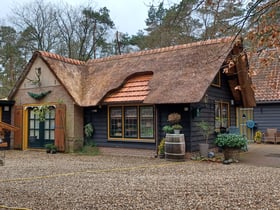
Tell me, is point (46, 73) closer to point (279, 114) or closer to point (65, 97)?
point (65, 97)

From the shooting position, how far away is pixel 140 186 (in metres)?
5.78

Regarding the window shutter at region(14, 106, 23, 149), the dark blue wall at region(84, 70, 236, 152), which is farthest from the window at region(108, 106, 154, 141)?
the window shutter at region(14, 106, 23, 149)

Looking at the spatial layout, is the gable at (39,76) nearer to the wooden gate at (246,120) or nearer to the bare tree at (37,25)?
the wooden gate at (246,120)

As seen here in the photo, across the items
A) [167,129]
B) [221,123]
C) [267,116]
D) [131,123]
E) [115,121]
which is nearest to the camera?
[167,129]

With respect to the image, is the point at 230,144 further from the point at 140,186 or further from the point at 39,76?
the point at 39,76

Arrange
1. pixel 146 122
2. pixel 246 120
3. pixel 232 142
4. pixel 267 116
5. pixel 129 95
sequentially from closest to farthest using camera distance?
pixel 232 142 → pixel 146 122 → pixel 129 95 → pixel 267 116 → pixel 246 120

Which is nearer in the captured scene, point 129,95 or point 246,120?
point 129,95

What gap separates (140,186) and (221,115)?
7.37 metres

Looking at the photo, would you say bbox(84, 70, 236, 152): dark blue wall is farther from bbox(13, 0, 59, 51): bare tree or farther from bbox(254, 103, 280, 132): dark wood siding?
bbox(13, 0, 59, 51): bare tree

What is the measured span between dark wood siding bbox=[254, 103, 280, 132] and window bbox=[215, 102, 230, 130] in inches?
151

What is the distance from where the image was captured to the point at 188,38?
18.4 m

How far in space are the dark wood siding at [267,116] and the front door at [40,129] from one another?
1036cm

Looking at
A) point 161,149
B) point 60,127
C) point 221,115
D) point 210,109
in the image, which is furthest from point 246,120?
point 60,127

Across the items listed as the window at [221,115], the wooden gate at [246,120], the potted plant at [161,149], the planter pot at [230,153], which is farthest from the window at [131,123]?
the wooden gate at [246,120]
